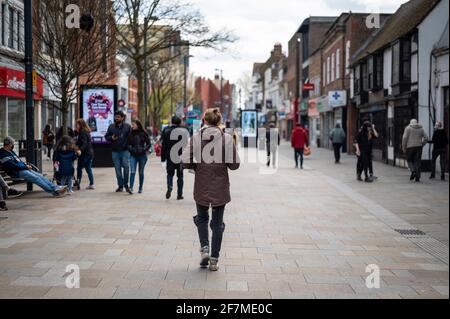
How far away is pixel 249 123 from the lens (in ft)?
141

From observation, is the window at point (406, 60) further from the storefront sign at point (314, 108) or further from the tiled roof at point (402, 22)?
the storefront sign at point (314, 108)

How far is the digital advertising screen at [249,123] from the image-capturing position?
140 ft

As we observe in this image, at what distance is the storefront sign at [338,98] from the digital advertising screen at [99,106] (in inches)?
696

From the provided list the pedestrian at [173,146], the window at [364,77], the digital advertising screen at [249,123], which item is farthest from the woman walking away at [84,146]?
the digital advertising screen at [249,123]

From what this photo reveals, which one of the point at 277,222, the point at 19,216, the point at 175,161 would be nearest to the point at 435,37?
the point at 175,161

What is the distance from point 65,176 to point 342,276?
8.72m

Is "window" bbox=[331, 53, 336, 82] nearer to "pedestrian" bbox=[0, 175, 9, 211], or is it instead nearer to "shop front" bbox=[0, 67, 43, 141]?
"shop front" bbox=[0, 67, 43, 141]

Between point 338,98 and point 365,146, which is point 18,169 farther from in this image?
point 338,98

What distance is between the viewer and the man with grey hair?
40.2 ft

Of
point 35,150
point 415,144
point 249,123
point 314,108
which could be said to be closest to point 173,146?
point 35,150

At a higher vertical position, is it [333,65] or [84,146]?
[333,65]

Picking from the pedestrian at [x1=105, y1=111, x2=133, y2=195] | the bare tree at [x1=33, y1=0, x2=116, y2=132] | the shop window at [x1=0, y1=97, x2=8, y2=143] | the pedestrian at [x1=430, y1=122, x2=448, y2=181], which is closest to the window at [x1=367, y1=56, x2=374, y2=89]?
the pedestrian at [x1=430, y1=122, x2=448, y2=181]

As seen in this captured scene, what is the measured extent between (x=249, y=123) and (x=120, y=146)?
2964 cm

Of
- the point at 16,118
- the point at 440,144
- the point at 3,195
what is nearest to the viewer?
the point at 3,195
